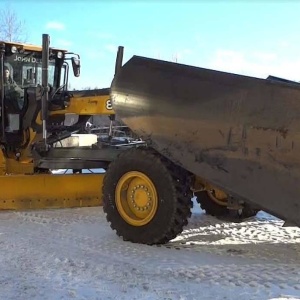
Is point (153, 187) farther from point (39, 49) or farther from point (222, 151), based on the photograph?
point (39, 49)

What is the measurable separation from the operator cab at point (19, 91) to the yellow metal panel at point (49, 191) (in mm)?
1447

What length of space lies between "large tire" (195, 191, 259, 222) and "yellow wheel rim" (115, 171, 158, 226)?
1.58 meters

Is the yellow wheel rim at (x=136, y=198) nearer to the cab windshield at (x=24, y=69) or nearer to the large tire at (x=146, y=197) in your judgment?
the large tire at (x=146, y=197)

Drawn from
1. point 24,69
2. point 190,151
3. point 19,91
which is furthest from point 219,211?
point 24,69

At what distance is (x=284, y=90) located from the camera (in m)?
4.48

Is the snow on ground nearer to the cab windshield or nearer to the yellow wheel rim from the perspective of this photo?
the yellow wheel rim

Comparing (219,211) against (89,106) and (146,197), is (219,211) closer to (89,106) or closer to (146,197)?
(146,197)

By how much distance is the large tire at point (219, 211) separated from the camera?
6.61 metres

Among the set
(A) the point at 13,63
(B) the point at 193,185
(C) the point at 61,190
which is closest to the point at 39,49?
(A) the point at 13,63

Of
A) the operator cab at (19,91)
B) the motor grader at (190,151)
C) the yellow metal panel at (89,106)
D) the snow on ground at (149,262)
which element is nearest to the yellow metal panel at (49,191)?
the motor grader at (190,151)

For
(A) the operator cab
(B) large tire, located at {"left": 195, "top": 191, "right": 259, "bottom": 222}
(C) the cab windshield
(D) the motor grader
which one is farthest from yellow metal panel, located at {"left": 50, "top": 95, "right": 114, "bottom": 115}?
(B) large tire, located at {"left": 195, "top": 191, "right": 259, "bottom": 222}

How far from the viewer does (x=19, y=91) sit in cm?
866

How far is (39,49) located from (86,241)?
4312 mm

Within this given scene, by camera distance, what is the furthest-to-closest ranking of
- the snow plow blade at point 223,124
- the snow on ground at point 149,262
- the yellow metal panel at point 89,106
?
the yellow metal panel at point 89,106, the snow plow blade at point 223,124, the snow on ground at point 149,262
